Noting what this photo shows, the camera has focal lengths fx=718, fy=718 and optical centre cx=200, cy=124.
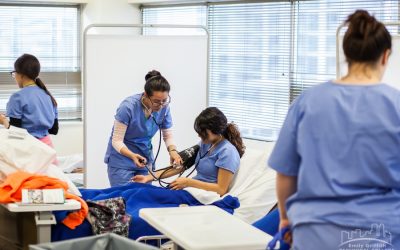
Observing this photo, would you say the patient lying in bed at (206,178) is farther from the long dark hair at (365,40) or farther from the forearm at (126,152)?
the long dark hair at (365,40)

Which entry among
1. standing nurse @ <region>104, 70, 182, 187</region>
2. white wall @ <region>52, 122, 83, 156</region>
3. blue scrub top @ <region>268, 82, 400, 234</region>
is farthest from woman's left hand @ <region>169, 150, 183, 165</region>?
white wall @ <region>52, 122, 83, 156</region>

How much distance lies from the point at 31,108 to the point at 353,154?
305 cm

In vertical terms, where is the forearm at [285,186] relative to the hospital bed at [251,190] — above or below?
above

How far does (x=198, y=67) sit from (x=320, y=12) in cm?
100

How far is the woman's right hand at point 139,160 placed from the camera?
4.16 metres

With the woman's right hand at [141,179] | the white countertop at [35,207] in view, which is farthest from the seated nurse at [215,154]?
the white countertop at [35,207]

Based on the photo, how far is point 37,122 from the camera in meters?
4.64

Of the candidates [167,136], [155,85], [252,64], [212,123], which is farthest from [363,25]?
[252,64]

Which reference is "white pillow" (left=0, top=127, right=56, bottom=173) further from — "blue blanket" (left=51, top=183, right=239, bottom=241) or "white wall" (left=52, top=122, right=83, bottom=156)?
"white wall" (left=52, top=122, right=83, bottom=156)

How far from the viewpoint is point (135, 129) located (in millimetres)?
4285

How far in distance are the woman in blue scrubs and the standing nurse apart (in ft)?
7.30

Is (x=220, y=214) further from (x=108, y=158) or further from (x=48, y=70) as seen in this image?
(x=48, y=70)

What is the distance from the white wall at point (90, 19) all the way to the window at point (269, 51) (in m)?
0.62

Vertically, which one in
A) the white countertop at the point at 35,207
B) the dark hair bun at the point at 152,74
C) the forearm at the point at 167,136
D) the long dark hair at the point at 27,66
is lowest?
the white countertop at the point at 35,207
